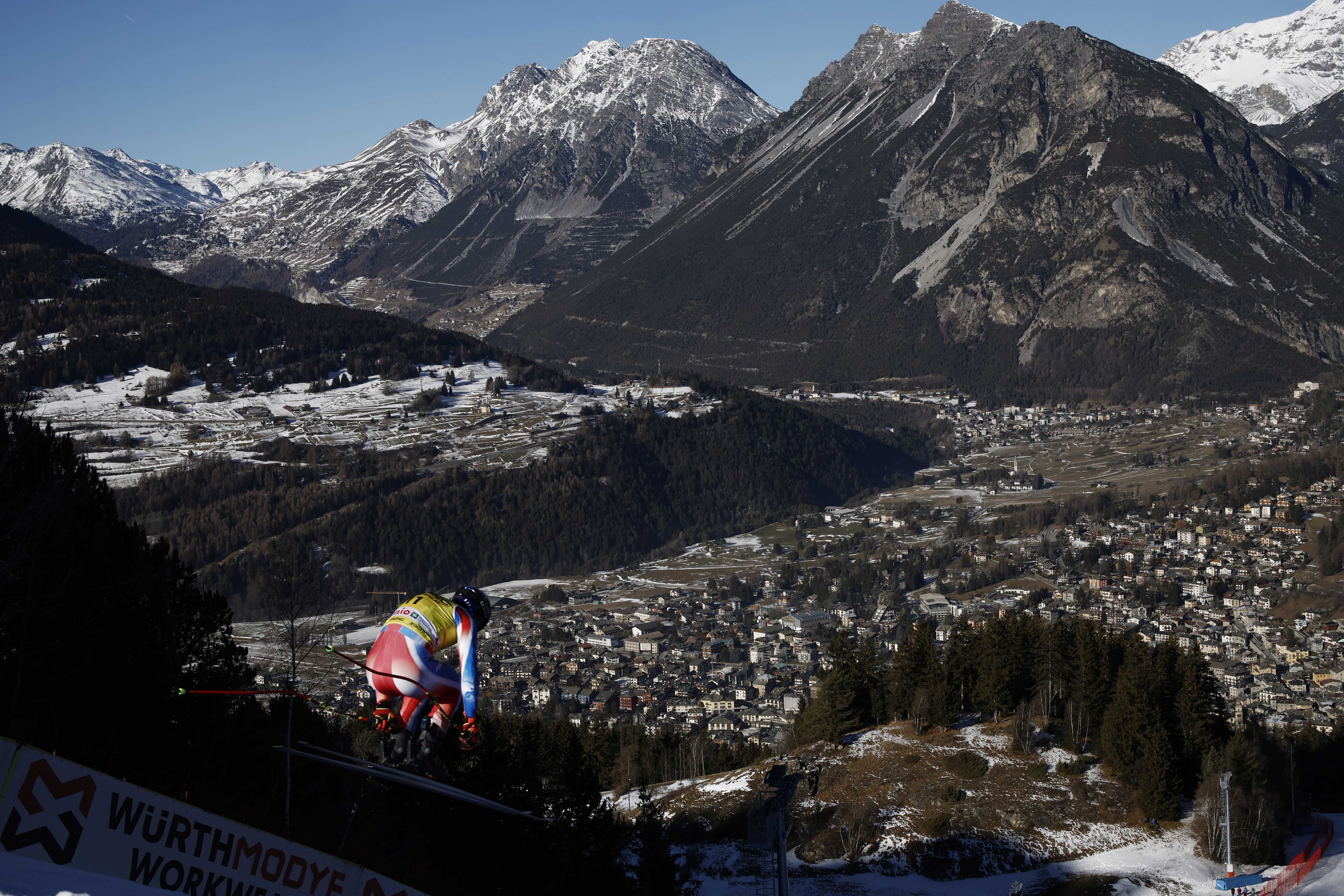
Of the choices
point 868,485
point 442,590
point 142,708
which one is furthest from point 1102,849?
point 868,485

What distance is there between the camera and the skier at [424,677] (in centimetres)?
1314

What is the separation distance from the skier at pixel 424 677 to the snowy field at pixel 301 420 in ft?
457

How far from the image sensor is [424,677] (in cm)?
1319

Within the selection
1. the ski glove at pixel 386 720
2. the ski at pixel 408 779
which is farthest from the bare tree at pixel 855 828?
the ski glove at pixel 386 720

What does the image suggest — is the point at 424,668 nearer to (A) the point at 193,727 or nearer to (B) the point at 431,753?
(B) the point at 431,753

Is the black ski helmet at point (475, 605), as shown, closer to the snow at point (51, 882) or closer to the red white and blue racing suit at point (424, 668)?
the red white and blue racing suit at point (424, 668)

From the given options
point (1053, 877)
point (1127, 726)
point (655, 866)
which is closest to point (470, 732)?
point (655, 866)

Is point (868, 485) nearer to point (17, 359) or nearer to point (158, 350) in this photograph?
point (158, 350)

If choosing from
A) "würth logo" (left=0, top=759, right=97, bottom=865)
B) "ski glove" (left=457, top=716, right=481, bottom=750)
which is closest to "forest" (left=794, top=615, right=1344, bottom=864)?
"ski glove" (left=457, top=716, right=481, bottom=750)

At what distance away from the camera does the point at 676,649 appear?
326ft

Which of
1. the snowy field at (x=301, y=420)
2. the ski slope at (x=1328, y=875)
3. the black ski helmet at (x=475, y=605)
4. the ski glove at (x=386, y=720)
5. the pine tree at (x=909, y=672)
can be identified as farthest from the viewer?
the snowy field at (x=301, y=420)

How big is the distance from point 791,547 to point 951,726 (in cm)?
9798

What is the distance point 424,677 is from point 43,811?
5.65 m

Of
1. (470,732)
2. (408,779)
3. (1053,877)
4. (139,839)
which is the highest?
(470,732)
